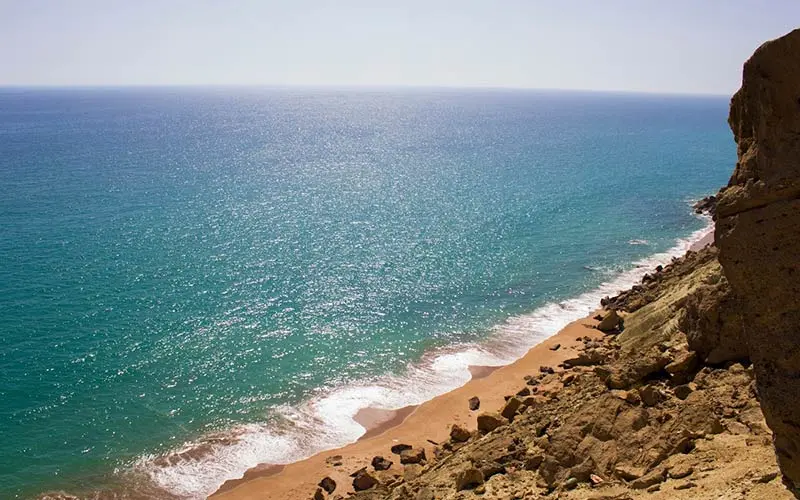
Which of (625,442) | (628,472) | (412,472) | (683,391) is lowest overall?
(412,472)

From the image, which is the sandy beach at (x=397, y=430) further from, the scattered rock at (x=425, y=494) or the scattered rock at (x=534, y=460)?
the scattered rock at (x=534, y=460)

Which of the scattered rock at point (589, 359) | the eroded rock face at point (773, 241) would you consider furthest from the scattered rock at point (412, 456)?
the eroded rock face at point (773, 241)

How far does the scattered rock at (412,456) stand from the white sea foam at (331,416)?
512 centimetres

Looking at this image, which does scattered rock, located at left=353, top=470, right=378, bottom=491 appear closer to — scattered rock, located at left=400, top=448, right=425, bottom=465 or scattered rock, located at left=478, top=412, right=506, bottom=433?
scattered rock, located at left=400, top=448, right=425, bottom=465

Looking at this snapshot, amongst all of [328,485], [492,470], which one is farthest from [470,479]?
[328,485]

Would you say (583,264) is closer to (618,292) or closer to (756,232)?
(618,292)

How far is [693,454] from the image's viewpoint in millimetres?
19859

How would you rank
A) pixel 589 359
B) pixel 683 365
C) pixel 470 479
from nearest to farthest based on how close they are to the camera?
pixel 470 479 < pixel 683 365 < pixel 589 359

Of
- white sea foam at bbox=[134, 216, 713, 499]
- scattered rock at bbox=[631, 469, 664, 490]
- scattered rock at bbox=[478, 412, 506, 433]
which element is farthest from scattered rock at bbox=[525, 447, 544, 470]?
white sea foam at bbox=[134, 216, 713, 499]

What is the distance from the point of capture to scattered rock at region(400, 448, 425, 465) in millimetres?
32719

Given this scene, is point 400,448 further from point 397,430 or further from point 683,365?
point 683,365

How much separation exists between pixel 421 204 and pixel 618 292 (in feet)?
138

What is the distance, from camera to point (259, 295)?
56844mm

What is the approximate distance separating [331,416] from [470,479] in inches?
657
